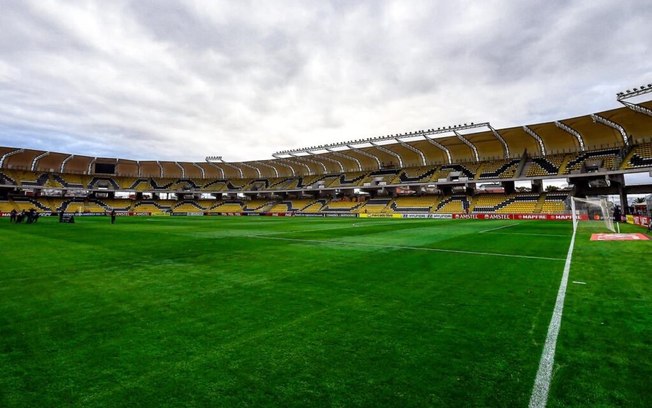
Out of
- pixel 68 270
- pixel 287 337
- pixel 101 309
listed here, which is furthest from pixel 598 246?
pixel 68 270

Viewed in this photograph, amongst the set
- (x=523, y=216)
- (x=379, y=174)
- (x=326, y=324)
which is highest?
(x=379, y=174)

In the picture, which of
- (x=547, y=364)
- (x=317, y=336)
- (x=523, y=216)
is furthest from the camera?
(x=523, y=216)

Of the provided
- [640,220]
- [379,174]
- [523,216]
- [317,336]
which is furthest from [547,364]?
[379,174]

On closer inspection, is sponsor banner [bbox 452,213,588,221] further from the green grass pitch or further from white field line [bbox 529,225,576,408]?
white field line [bbox 529,225,576,408]

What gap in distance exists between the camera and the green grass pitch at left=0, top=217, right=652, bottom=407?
278cm

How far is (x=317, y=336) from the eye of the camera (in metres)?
4.03

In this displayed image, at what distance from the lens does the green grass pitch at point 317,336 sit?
2777mm

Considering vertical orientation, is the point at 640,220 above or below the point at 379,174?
below

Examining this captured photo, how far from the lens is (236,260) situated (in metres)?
9.76

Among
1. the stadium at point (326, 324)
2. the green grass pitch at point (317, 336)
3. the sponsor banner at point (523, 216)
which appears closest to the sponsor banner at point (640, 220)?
the sponsor banner at point (523, 216)

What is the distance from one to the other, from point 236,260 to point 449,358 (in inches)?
295

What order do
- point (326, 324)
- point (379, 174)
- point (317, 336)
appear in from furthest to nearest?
point (379, 174) < point (326, 324) < point (317, 336)

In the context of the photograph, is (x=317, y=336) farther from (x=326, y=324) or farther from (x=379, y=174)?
(x=379, y=174)

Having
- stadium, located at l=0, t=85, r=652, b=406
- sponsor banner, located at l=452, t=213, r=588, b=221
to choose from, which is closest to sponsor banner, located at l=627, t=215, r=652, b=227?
sponsor banner, located at l=452, t=213, r=588, b=221
